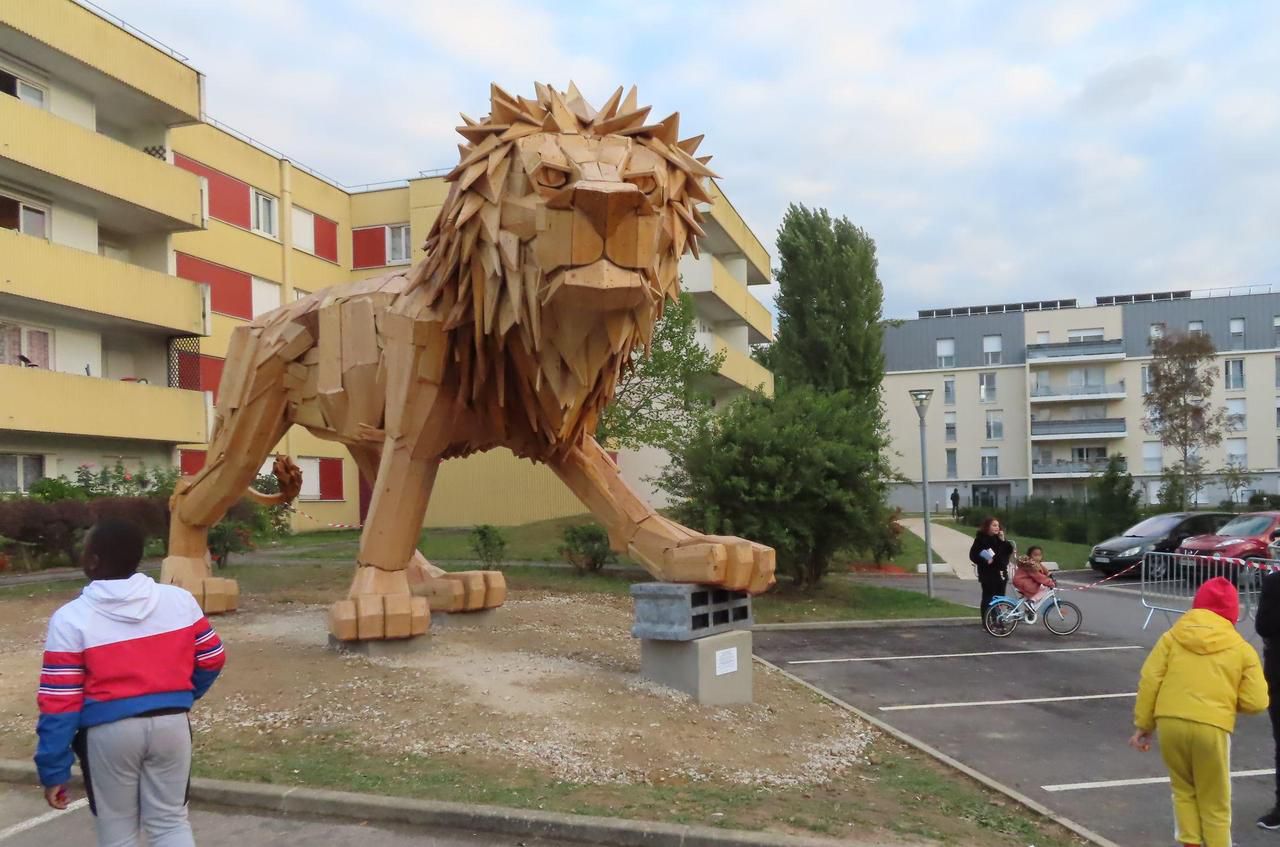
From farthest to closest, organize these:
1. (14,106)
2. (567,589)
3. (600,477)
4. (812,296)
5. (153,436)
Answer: (812,296)
(153,436)
(14,106)
(567,589)
(600,477)

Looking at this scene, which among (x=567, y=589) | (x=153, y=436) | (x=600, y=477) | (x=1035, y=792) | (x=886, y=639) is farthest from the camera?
(x=153, y=436)

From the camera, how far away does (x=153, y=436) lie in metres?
19.0

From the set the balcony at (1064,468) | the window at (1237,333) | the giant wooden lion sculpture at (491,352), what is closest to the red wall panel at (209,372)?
the giant wooden lion sculpture at (491,352)

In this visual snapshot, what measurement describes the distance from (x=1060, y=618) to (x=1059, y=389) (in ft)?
137

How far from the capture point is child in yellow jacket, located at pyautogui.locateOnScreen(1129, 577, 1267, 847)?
13.0 feet

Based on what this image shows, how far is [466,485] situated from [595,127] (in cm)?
2140

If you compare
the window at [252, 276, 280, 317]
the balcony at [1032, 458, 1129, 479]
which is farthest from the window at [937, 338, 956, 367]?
the window at [252, 276, 280, 317]

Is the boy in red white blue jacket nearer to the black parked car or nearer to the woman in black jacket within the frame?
the woman in black jacket

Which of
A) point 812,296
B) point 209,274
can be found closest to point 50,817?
point 209,274

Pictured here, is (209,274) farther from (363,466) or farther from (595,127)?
(595,127)

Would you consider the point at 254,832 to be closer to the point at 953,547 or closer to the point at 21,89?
the point at 21,89

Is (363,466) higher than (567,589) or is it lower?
higher

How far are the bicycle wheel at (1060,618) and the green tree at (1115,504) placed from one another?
17551 millimetres

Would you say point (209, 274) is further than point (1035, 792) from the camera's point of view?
Yes
